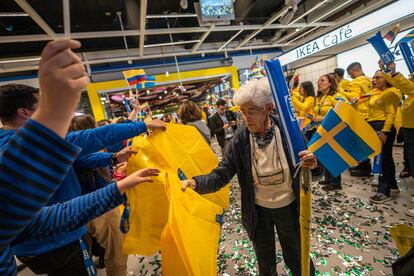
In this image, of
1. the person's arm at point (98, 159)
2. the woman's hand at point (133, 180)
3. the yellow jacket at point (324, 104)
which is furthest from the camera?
the yellow jacket at point (324, 104)

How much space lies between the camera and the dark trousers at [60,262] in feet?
3.72

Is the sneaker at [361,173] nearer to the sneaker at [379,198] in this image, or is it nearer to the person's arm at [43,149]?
the sneaker at [379,198]

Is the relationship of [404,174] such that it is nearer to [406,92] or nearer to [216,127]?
[406,92]

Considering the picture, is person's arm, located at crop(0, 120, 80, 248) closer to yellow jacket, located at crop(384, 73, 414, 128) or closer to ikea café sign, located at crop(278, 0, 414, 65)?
yellow jacket, located at crop(384, 73, 414, 128)

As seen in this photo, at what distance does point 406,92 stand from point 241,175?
2.04 meters

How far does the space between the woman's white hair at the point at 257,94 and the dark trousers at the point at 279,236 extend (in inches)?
28.0

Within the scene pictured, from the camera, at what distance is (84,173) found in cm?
163

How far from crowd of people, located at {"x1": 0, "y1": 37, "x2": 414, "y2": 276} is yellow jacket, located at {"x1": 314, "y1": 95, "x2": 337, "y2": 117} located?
0.63 metres

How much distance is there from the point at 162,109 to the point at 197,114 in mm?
24252

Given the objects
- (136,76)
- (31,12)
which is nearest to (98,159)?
(136,76)

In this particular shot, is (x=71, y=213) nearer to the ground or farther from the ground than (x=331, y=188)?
farther from the ground

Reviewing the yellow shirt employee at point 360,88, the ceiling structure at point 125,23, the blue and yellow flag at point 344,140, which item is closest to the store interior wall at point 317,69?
A: the ceiling structure at point 125,23

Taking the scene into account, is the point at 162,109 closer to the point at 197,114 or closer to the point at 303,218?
the point at 197,114

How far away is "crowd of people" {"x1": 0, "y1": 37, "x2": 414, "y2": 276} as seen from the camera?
36 cm
